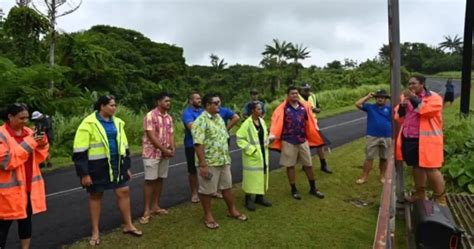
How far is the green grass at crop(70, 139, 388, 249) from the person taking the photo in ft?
16.8

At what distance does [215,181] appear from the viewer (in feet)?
18.2

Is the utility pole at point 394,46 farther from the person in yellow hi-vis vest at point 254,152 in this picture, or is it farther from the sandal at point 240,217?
the sandal at point 240,217

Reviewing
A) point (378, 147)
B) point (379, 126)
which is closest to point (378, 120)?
point (379, 126)

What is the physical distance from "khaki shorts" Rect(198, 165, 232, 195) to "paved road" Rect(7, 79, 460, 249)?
1334mm

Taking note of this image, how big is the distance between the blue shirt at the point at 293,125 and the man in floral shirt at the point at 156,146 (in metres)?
1.82

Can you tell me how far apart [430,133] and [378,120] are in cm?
197

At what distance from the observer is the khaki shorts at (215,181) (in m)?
5.47

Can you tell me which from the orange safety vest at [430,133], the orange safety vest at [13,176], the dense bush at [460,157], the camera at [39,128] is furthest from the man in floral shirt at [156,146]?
the dense bush at [460,157]

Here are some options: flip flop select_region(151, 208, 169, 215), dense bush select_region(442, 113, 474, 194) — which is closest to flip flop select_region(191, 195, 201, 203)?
flip flop select_region(151, 208, 169, 215)

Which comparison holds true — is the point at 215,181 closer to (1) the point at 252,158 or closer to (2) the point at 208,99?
(1) the point at 252,158

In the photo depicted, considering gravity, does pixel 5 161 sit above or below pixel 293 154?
above

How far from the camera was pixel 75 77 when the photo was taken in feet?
57.5

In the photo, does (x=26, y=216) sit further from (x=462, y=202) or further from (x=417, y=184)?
(x=462, y=202)

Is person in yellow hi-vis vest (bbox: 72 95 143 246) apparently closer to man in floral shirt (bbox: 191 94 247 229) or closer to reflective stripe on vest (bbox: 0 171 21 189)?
reflective stripe on vest (bbox: 0 171 21 189)
